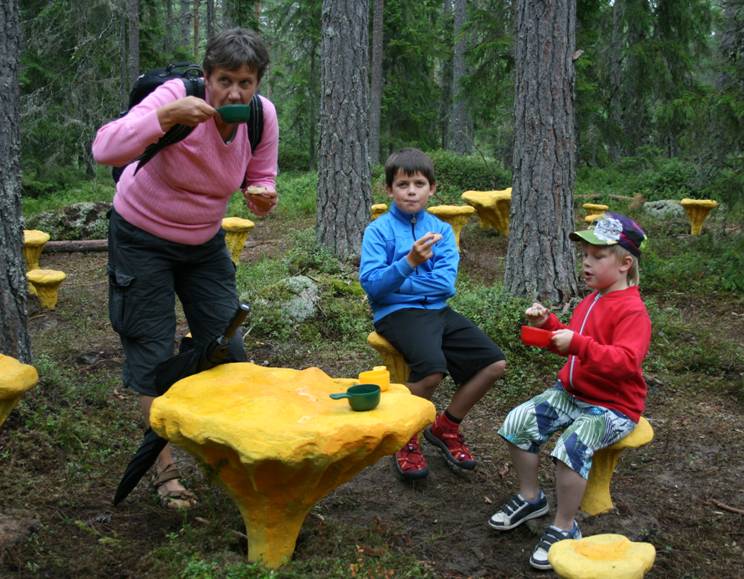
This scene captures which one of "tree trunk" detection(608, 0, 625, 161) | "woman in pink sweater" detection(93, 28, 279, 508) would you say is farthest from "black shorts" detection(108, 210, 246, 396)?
"tree trunk" detection(608, 0, 625, 161)

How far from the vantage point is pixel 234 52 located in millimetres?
2871

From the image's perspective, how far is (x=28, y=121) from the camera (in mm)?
16656

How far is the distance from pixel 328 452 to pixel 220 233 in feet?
4.78

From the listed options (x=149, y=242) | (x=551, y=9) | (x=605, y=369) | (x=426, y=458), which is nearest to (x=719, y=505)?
(x=605, y=369)

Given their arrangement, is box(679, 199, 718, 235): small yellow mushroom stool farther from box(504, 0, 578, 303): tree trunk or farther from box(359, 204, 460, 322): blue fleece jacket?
box(359, 204, 460, 322): blue fleece jacket

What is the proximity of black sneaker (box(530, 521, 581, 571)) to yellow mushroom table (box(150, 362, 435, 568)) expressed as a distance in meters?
0.85

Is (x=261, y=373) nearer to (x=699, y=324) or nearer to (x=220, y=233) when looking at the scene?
(x=220, y=233)

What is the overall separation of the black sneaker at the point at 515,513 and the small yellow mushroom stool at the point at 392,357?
0.99m

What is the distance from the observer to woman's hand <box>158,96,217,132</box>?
8.79ft

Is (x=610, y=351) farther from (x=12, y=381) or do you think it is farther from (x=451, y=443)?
(x=12, y=381)

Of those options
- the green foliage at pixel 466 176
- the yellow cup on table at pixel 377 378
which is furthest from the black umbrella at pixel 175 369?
the green foliage at pixel 466 176

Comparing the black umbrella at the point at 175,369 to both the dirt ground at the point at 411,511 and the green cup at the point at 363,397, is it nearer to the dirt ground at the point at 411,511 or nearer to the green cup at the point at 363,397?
the dirt ground at the point at 411,511

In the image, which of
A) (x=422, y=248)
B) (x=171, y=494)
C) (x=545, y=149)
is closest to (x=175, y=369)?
(x=171, y=494)

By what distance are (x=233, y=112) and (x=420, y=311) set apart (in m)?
1.56
